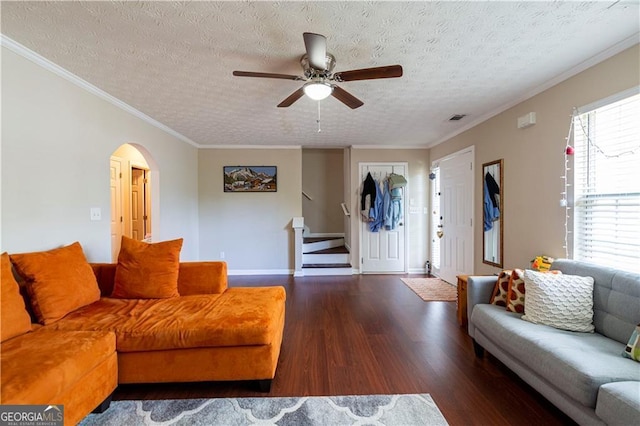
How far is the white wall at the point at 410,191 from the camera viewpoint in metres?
5.02

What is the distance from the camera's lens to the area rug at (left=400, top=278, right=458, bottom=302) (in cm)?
367

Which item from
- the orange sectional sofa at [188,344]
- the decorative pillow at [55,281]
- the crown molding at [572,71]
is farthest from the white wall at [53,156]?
the crown molding at [572,71]

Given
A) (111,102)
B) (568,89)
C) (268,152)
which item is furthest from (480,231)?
(111,102)

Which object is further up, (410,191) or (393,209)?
(410,191)

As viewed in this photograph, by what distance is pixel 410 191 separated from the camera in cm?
505

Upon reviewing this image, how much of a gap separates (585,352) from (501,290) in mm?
754

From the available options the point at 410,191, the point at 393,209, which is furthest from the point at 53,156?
the point at 410,191

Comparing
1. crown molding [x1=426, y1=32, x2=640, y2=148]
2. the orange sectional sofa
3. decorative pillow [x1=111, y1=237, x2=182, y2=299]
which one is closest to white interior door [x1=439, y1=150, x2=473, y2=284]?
crown molding [x1=426, y1=32, x2=640, y2=148]

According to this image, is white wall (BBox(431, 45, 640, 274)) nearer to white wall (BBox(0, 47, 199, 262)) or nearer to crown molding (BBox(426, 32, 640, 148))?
crown molding (BBox(426, 32, 640, 148))

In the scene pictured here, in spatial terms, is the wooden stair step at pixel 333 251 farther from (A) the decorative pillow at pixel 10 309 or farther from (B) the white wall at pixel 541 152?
(A) the decorative pillow at pixel 10 309

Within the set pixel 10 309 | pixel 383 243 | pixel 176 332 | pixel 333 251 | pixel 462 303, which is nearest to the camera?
pixel 10 309

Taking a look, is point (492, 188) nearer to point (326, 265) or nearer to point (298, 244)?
point (326, 265)

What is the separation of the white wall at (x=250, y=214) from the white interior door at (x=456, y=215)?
98.3 inches

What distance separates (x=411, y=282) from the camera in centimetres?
442
